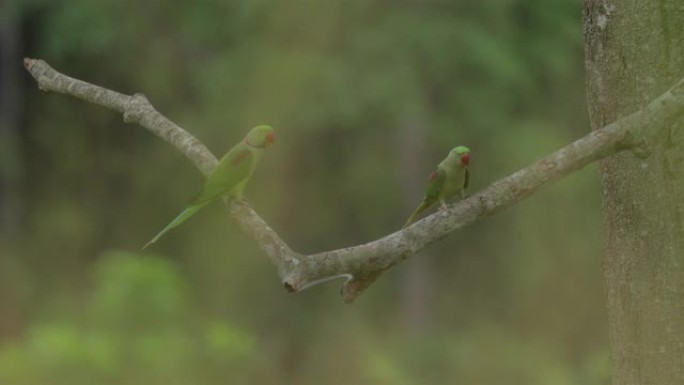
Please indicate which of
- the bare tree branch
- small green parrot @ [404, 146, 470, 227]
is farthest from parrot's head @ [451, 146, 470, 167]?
the bare tree branch

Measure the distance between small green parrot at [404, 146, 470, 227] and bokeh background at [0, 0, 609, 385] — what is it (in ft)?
17.8

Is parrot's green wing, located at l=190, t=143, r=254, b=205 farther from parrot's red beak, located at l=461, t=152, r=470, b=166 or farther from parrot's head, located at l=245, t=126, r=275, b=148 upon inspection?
parrot's red beak, located at l=461, t=152, r=470, b=166

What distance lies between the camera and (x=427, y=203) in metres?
2.12

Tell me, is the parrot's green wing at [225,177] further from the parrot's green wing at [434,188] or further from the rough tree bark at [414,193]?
the rough tree bark at [414,193]

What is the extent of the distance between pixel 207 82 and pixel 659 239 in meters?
8.39

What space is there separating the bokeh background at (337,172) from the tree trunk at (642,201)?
5.52 metres

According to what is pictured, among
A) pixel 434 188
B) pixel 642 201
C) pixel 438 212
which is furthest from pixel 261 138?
pixel 642 201

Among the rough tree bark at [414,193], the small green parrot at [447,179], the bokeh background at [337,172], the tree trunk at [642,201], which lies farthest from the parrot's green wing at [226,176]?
the rough tree bark at [414,193]

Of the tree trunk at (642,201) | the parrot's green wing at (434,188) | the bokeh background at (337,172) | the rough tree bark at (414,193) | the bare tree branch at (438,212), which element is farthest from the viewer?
the rough tree bark at (414,193)

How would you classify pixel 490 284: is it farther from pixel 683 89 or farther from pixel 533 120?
pixel 683 89

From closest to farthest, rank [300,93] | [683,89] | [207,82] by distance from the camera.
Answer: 1. [683,89]
2. [300,93]
3. [207,82]

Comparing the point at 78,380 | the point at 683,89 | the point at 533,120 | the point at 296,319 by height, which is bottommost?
the point at 683,89

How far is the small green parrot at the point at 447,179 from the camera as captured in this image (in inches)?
82.7

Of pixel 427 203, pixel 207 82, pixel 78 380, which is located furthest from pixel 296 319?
pixel 427 203
